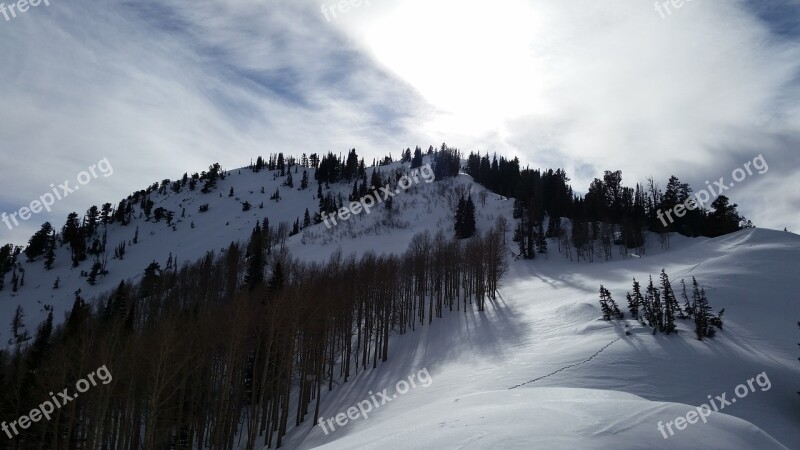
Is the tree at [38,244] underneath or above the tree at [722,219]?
above

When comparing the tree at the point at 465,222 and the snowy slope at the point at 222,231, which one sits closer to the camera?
the tree at the point at 465,222

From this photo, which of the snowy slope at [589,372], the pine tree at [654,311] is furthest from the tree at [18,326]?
the pine tree at [654,311]

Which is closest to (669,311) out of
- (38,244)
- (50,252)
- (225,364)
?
(225,364)

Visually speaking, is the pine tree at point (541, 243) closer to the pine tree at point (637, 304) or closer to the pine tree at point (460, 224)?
the pine tree at point (460, 224)

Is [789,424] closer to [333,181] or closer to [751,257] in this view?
[751,257]

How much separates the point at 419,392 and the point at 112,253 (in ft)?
454

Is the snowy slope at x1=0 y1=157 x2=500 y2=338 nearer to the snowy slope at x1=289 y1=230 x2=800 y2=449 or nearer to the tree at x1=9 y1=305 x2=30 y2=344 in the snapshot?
the tree at x1=9 y1=305 x2=30 y2=344

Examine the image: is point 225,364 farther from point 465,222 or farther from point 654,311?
point 465,222

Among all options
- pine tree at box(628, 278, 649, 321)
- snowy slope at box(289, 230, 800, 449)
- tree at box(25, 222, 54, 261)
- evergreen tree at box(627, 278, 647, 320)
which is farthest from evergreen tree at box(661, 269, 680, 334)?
tree at box(25, 222, 54, 261)

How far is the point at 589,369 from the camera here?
21953mm

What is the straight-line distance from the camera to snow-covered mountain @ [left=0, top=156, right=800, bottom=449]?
28.8 feet

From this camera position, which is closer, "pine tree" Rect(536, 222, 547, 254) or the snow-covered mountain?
the snow-covered mountain

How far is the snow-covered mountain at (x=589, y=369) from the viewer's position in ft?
28.8

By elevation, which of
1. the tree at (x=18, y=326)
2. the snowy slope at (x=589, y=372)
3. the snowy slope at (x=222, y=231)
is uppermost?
the snowy slope at (x=222, y=231)
